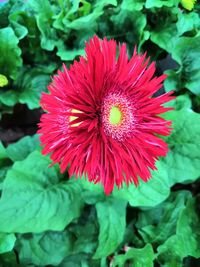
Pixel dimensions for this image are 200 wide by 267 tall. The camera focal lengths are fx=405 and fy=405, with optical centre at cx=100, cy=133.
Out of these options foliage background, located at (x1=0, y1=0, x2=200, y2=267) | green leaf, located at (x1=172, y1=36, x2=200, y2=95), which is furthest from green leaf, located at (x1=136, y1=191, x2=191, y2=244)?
green leaf, located at (x1=172, y1=36, x2=200, y2=95)

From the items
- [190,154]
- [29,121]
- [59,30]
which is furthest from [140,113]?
[29,121]

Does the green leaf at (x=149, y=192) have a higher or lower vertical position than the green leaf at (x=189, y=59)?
lower

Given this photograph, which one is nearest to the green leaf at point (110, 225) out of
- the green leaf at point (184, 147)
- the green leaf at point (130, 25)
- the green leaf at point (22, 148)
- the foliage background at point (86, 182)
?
the foliage background at point (86, 182)

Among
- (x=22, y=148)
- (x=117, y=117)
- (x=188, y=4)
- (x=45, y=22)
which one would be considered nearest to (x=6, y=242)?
(x=22, y=148)

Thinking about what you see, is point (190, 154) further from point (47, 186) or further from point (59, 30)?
point (59, 30)

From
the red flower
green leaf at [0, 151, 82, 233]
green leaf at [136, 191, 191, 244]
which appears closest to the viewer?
the red flower

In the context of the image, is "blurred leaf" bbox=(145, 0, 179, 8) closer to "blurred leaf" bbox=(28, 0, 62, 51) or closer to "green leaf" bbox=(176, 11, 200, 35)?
"green leaf" bbox=(176, 11, 200, 35)

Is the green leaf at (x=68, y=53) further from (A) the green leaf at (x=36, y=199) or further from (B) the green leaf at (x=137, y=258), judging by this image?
(B) the green leaf at (x=137, y=258)
